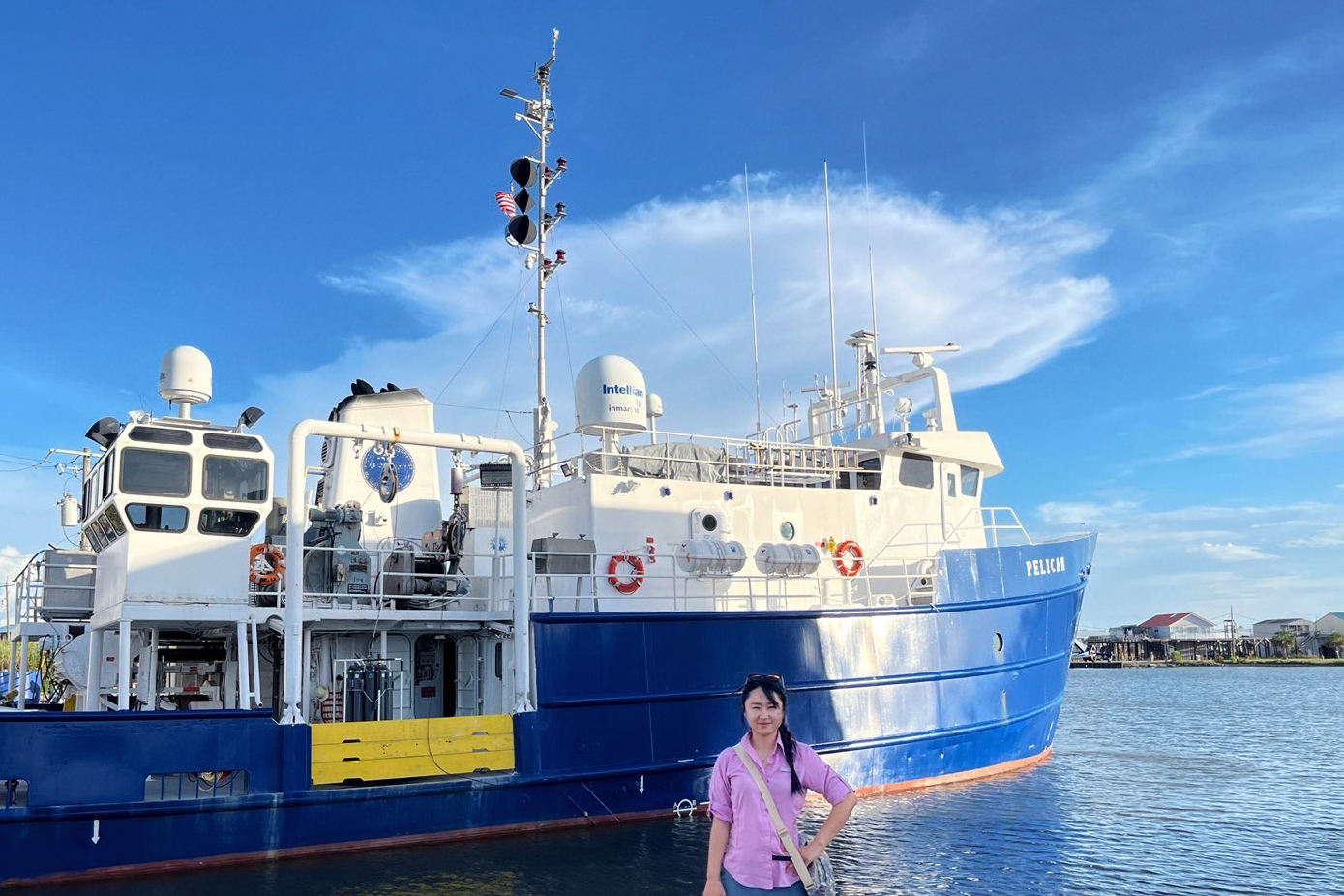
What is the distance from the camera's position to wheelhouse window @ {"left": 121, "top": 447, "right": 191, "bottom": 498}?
9.59 metres

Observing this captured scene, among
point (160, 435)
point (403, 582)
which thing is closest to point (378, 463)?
point (403, 582)

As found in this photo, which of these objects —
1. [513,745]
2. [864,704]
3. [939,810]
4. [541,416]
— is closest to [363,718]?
[513,745]

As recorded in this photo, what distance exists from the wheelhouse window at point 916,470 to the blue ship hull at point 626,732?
1.57m

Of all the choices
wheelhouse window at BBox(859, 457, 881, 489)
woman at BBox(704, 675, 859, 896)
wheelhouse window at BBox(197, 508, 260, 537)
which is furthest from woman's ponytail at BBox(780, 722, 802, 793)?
wheelhouse window at BBox(859, 457, 881, 489)

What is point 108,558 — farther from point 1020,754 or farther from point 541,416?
point 1020,754

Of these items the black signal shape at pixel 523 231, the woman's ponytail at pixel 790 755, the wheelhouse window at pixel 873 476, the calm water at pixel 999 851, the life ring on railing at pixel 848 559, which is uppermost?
the black signal shape at pixel 523 231

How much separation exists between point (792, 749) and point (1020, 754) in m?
12.2

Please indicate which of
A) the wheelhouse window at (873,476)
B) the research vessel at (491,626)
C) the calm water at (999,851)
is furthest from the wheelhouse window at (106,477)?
the wheelhouse window at (873,476)

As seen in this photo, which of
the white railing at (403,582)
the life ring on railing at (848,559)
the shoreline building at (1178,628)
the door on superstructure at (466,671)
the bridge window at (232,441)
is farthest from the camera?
the shoreline building at (1178,628)

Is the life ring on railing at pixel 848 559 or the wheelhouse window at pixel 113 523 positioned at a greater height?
the wheelhouse window at pixel 113 523

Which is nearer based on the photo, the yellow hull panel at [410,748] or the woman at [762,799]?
the woman at [762,799]

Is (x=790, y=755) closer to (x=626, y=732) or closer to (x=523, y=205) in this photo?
(x=626, y=732)

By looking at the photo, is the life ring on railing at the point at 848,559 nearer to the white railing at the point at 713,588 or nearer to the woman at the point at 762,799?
the white railing at the point at 713,588

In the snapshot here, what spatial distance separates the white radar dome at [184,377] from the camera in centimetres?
1035
